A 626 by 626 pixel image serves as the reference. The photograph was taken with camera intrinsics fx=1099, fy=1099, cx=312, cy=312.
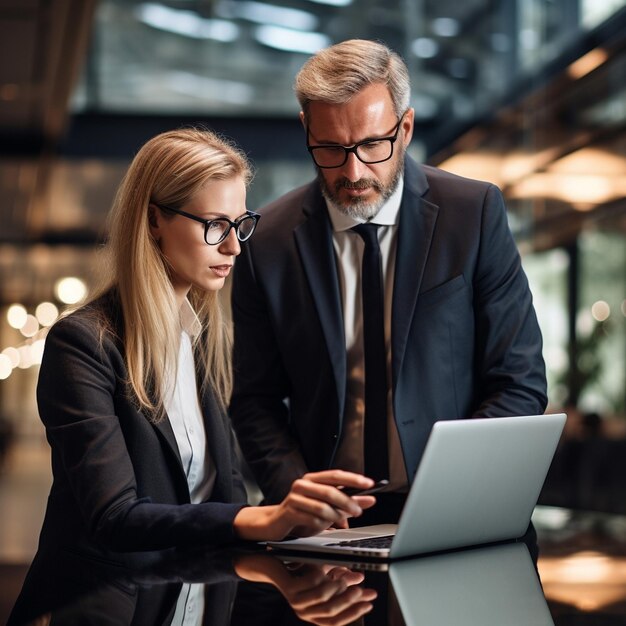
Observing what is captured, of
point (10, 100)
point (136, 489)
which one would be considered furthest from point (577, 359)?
point (136, 489)

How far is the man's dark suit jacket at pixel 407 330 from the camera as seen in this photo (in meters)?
2.30

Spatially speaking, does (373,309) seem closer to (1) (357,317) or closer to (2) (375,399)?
(1) (357,317)

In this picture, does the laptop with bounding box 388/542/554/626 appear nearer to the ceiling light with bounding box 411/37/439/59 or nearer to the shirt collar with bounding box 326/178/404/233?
the shirt collar with bounding box 326/178/404/233

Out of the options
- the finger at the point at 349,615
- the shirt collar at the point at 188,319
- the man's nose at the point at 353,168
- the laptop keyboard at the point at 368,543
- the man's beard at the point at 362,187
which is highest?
the man's nose at the point at 353,168

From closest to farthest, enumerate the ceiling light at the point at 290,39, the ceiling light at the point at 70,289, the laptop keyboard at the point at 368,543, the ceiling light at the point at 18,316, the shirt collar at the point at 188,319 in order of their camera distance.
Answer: the laptop keyboard at the point at 368,543 < the shirt collar at the point at 188,319 < the ceiling light at the point at 290,39 < the ceiling light at the point at 70,289 < the ceiling light at the point at 18,316

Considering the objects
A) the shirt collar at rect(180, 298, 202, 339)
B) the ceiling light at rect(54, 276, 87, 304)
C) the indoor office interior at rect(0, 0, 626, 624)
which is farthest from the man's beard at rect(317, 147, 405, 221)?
the ceiling light at rect(54, 276, 87, 304)

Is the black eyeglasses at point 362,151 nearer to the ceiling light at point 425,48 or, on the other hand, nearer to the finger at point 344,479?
the finger at point 344,479

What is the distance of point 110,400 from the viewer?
1.82m

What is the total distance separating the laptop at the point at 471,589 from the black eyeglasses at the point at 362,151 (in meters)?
0.78

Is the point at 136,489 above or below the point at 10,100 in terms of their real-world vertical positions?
below

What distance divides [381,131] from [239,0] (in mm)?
10038

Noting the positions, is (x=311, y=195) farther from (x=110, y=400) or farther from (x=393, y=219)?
(x=110, y=400)

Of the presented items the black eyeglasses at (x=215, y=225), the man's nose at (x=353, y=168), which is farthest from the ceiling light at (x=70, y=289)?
the black eyeglasses at (x=215, y=225)

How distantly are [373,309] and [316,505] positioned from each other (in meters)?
0.83
